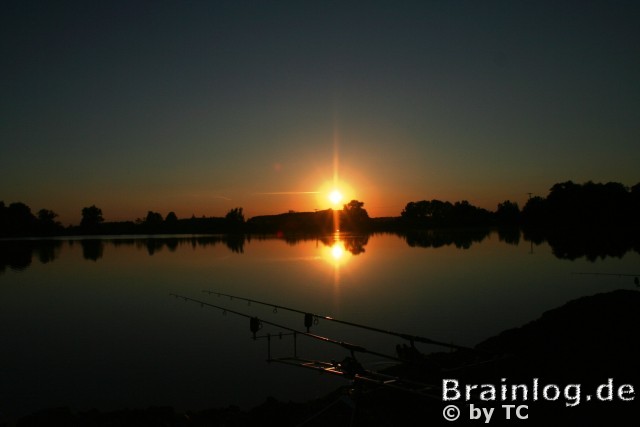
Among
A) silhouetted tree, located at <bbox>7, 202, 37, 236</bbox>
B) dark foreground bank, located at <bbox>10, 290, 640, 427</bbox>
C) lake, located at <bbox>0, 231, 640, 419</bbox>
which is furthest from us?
silhouetted tree, located at <bbox>7, 202, 37, 236</bbox>

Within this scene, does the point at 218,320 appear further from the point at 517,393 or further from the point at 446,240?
the point at 446,240

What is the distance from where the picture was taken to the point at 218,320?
20625 mm

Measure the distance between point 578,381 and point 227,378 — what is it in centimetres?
936

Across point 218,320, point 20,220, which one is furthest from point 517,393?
point 20,220

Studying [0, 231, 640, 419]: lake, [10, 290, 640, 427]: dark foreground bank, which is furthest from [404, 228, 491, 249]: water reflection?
[10, 290, 640, 427]: dark foreground bank

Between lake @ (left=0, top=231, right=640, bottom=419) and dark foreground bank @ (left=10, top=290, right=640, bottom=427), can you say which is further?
lake @ (left=0, top=231, right=640, bottom=419)

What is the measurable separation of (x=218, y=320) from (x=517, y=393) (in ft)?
51.6

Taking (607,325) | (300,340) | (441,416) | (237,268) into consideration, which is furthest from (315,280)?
(441,416)

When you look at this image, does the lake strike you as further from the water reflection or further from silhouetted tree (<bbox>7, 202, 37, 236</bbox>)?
silhouetted tree (<bbox>7, 202, 37, 236</bbox>)

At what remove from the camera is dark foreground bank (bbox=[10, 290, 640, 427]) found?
6.33 meters

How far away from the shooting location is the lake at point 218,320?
12.6 m

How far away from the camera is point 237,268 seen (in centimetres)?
4475

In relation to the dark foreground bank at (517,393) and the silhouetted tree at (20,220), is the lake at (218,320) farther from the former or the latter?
the silhouetted tree at (20,220)

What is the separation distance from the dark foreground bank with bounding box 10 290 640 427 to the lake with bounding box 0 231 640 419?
2.21 meters
